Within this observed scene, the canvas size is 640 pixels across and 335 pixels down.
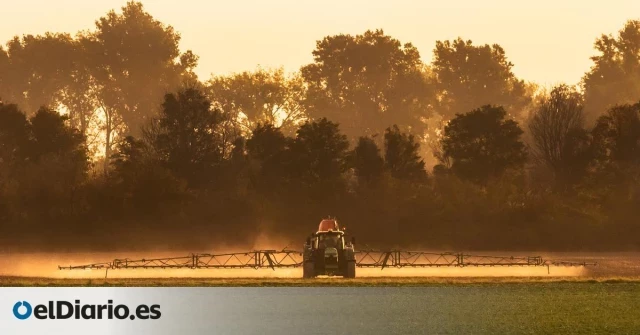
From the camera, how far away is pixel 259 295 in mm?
73312

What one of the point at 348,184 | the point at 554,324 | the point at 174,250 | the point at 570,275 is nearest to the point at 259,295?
the point at 554,324

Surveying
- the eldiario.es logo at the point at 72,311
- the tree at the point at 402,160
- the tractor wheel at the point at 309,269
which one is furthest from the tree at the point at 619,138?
the eldiario.es logo at the point at 72,311

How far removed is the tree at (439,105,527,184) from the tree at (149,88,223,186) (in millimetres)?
20925

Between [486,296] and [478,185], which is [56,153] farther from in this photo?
[486,296]

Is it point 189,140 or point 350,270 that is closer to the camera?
point 350,270

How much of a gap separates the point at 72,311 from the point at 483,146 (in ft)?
309

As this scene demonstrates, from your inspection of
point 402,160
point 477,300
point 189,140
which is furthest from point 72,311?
point 402,160

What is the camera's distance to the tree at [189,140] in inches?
5325

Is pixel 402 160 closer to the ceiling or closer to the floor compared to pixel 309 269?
closer to the ceiling

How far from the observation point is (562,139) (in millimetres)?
139625

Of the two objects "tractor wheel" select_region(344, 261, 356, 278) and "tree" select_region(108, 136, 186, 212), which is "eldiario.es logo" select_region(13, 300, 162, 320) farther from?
"tree" select_region(108, 136, 186, 212)

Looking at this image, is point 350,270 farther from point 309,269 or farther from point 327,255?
point 309,269

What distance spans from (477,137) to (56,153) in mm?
36702

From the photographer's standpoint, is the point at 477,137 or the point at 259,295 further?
the point at 477,137
